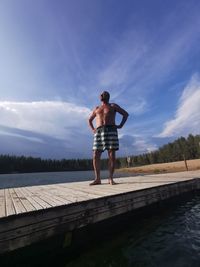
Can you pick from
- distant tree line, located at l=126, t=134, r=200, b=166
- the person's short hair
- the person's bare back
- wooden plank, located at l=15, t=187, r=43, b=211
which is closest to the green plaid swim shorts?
the person's bare back

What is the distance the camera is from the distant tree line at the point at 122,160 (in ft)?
333

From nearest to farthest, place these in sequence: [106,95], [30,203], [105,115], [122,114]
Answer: [30,203]
[105,115]
[106,95]
[122,114]

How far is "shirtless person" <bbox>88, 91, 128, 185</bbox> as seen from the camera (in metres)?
7.01

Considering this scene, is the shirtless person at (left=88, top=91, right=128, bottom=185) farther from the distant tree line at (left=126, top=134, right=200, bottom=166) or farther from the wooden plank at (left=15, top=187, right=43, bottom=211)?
the distant tree line at (left=126, top=134, right=200, bottom=166)

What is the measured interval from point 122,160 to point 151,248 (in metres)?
137

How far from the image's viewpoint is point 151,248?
4.55 metres

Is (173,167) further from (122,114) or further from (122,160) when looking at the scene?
(122,160)

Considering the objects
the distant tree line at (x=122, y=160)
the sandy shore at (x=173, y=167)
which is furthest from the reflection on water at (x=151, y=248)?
the distant tree line at (x=122, y=160)

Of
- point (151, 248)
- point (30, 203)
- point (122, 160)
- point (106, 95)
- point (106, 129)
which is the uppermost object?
point (122, 160)

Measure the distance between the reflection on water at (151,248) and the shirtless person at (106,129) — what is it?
215cm

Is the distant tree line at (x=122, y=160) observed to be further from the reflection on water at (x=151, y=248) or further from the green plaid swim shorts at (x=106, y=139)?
the reflection on water at (x=151, y=248)

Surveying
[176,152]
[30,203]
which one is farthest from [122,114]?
[176,152]

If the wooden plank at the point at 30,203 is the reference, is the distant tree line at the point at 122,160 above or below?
above

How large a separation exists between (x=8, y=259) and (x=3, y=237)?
4.19 feet
